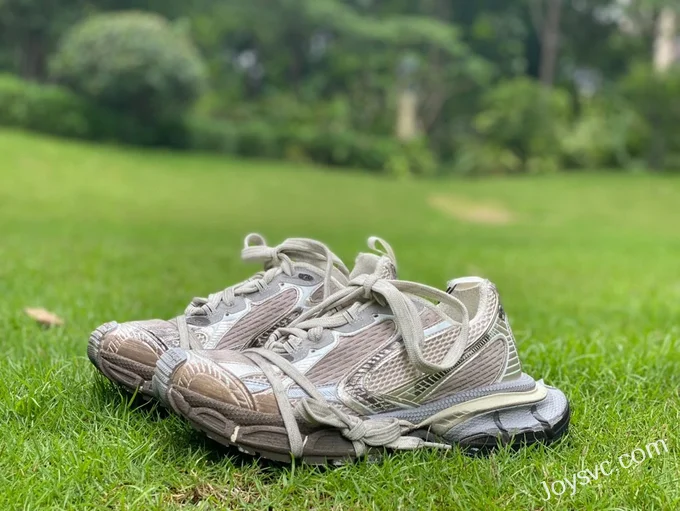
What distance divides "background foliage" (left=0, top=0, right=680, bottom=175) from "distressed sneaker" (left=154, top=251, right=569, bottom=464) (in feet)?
44.3

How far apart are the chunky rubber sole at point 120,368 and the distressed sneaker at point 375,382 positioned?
183 millimetres

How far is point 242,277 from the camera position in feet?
13.3

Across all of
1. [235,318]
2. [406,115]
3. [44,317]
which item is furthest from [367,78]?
[235,318]

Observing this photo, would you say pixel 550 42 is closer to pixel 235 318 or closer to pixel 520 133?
pixel 520 133

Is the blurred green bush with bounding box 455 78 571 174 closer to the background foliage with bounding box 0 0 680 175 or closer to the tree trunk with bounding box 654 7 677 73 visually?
the background foliage with bounding box 0 0 680 175

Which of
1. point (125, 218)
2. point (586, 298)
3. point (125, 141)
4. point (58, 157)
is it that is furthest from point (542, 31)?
point (586, 298)

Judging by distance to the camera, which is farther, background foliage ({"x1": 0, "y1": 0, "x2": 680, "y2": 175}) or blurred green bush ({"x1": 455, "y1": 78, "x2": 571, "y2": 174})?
blurred green bush ({"x1": 455, "y1": 78, "x2": 571, "y2": 174})

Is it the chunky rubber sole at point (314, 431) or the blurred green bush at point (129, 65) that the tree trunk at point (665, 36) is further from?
the chunky rubber sole at point (314, 431)

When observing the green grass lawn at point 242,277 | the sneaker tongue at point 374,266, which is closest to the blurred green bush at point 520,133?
the green grass lawn at point 242,277

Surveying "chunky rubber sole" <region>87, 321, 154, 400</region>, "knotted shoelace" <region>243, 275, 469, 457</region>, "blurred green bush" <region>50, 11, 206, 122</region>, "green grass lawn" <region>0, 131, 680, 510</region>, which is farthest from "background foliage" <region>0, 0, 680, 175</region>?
"knotted shoelace" <region>243, 275, 469, 457</region>

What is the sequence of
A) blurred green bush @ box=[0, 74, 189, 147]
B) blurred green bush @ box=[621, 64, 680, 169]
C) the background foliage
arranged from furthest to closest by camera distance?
blurred green bush @ box=[621, 64, 680, 169] < the background foliage < blurred green bush @ box=[0, 74, 189, 147]

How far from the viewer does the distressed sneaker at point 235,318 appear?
1330 millimetres

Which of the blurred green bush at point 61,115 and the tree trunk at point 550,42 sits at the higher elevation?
the tree trunk at point 550,42

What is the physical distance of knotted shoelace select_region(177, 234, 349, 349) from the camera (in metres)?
1.49
